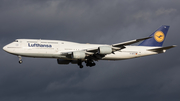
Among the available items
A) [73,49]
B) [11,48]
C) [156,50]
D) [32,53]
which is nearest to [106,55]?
[73,49]

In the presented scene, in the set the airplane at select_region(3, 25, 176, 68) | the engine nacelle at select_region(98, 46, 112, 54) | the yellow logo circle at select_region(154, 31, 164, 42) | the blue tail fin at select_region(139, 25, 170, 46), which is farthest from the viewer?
the yellow logo circle at select_region(154, 31, 164, 42)

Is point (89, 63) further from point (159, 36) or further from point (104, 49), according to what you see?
point (159, 36)

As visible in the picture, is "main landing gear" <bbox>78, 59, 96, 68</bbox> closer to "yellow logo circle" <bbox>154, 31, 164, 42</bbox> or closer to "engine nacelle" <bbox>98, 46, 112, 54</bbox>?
"engine nacelle" <bbox>98, 46, 112, 54</bbox>

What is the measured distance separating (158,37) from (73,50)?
20.5m

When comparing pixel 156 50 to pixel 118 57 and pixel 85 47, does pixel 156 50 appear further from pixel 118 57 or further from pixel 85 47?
pixel 85 47

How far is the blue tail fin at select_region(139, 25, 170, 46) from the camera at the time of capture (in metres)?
57.2

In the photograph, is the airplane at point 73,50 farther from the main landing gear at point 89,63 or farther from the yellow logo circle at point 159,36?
the yellow logo circle at point 159,36

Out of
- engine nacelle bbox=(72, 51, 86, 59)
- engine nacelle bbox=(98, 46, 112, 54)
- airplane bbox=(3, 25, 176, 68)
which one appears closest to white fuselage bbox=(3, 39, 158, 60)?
airplane bbox=(3, 25, 176, 68)

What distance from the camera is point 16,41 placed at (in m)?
47.5

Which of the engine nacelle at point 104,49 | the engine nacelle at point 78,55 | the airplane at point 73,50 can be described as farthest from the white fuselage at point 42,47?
the engine nacelle at point 104,49

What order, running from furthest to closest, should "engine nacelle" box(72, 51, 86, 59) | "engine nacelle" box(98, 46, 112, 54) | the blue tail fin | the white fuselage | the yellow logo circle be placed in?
the yellow logo circle → the blue tail fin → "engine nacelle" box(98, 46, 112, 54) → "engine nacelle" box(72, 51, 86, 59) → the white fuselage

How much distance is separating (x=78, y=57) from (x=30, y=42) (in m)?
9.15

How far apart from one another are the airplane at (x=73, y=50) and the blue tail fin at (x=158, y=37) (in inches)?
99.0

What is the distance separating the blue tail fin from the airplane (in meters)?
2.52
